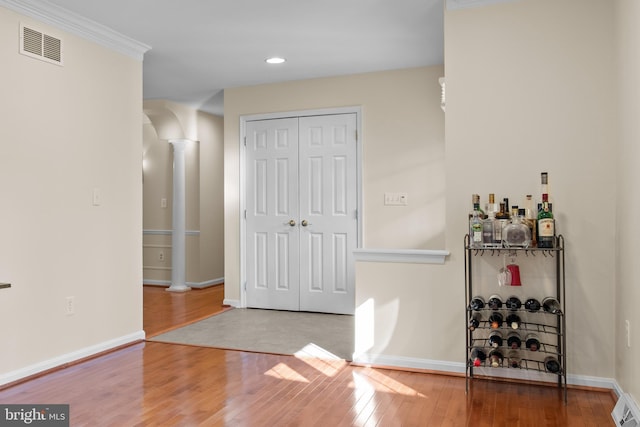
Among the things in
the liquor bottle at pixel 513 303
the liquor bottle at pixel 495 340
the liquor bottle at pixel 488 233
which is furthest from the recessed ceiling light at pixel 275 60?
the liquor bottle at pixel 495 340

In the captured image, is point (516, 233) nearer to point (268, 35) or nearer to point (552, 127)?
point (552, 127)

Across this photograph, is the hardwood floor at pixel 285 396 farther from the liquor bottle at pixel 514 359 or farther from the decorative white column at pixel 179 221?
the decorative white column at pixel 179 221

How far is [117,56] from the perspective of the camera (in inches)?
157

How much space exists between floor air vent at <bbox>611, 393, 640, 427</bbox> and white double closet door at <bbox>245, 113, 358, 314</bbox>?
276 centimetres

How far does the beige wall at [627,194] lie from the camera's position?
2.50 meters

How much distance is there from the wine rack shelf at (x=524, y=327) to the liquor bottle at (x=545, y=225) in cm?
4

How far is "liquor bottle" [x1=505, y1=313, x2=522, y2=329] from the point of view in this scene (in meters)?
3.00

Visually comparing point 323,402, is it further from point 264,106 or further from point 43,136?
point 264,106

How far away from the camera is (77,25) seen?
357 cm

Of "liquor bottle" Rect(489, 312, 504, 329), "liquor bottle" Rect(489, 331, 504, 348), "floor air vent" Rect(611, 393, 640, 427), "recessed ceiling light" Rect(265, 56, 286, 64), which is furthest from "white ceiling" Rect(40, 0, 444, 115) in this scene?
"floor air vent" Rect(611, 393, 640, 427)

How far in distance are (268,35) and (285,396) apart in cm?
260

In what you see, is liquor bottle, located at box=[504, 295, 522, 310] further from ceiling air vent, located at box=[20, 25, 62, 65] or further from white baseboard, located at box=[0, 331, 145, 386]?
ceiling air vent, located at box=[20, 25, 62, 65]

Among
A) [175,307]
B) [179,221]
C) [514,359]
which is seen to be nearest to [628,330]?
[514,359]

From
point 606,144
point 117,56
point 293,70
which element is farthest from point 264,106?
point 606,144
